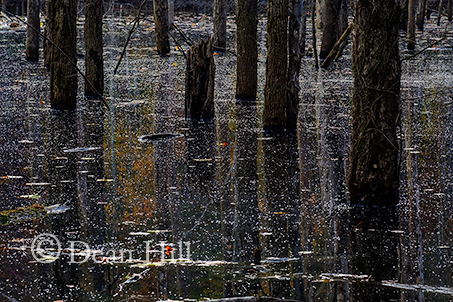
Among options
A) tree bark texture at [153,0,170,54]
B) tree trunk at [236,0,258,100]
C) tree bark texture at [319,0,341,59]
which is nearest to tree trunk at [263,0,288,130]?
tree trunk at [236,0,258,100]

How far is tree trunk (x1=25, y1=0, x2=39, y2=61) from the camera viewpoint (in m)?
15.7

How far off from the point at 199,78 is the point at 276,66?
1.50 m

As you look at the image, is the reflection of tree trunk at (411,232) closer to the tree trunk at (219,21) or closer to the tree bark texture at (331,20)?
the tree bark texture at (331,20)

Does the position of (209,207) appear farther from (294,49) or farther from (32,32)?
(32,32)

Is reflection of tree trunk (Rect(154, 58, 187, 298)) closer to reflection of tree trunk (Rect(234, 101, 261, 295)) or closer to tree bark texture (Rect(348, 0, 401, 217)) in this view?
reflection of tree trunk (Rect(234, 101, 261, 295))

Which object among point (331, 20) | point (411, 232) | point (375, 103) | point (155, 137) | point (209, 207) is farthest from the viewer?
point (331, 20)

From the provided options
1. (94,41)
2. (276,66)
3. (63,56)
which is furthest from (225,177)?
(94,41)

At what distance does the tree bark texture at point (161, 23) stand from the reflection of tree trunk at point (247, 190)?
30.9ft

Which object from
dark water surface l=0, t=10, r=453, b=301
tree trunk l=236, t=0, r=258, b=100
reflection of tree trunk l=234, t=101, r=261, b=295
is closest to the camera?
dark water surface l=0, t=10, r=453, b=301

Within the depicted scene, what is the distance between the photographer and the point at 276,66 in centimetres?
936

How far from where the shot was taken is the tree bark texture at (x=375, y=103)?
5.77 meters

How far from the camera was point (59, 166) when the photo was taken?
7.48m

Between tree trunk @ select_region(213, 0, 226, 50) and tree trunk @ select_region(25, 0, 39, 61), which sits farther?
tree trunk @ select_region(213, 0, 226, 50)

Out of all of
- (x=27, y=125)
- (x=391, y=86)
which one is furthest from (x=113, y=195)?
(x=27, y=125)
